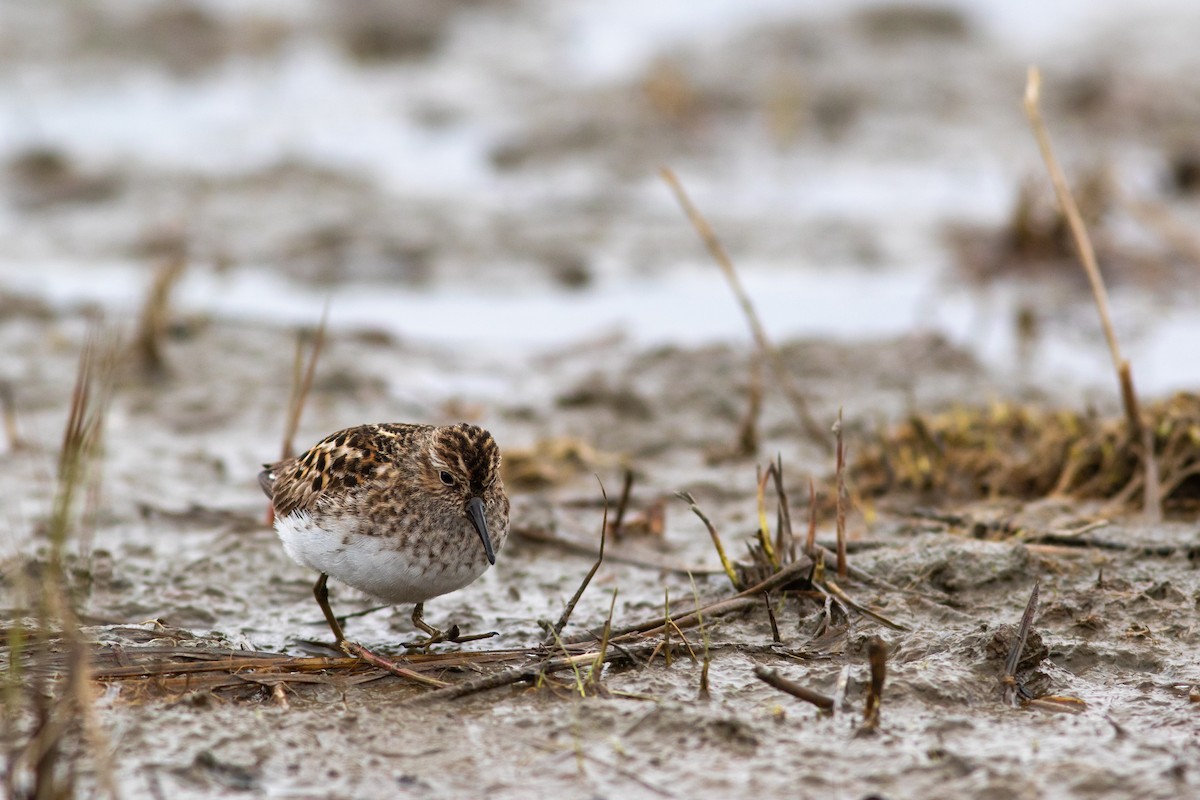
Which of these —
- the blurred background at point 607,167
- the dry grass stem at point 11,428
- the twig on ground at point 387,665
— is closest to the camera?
the twig on ground at point 387,665

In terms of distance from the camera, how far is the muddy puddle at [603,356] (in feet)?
14.5

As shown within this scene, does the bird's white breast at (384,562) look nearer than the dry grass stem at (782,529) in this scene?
Yes

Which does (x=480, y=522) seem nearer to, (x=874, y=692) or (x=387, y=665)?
(x=387, y=665)

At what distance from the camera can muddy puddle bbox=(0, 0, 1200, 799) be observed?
14.5ft

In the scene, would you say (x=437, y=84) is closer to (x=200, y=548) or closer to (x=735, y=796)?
(x=200, y=548)

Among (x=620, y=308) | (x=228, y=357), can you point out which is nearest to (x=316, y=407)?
(x=228, y=357)

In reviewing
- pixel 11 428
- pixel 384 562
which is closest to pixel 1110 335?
pixel 384 562

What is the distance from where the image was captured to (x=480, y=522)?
5.11 m

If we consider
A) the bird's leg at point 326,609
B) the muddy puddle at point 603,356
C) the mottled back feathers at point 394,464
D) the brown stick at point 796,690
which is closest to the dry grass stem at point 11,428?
the muddy puddle at point 603,356

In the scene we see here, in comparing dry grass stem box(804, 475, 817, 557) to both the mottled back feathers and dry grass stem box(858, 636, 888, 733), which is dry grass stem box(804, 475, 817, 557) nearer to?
dry grass stem box(858, 636, 888, 733)

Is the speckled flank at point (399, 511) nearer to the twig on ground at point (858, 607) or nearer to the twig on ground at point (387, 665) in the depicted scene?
the twig on ground at point (387, 665)

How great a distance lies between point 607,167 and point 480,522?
28.0 ft

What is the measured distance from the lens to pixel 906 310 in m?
10.5

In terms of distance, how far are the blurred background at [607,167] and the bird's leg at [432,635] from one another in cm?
448
